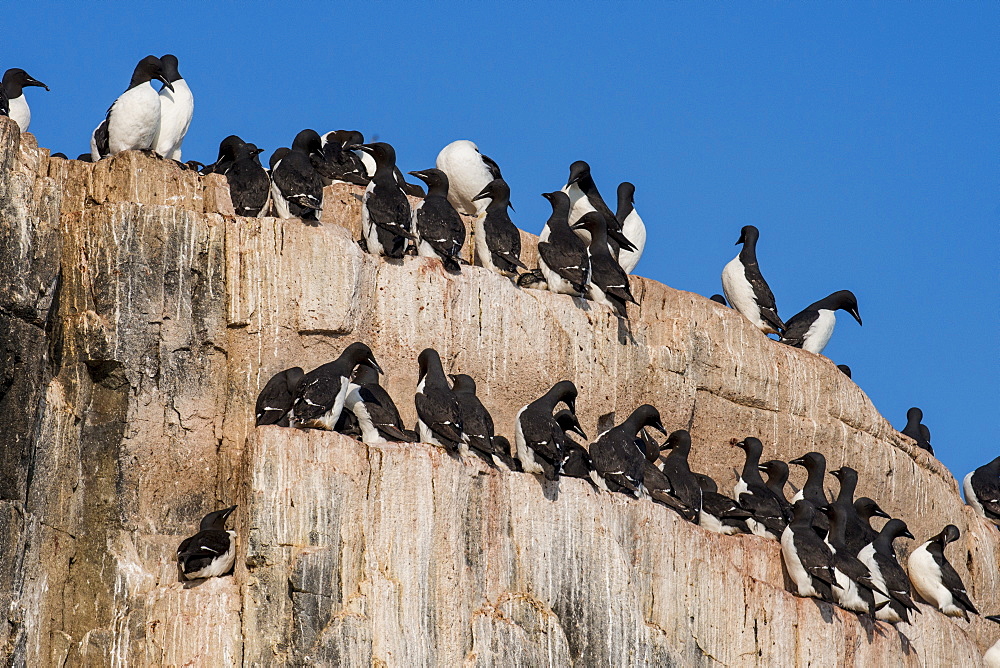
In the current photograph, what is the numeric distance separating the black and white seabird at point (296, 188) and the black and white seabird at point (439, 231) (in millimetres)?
1188

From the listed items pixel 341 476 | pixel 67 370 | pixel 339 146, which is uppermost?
pixel 339 146

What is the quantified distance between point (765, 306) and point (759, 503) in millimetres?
3547

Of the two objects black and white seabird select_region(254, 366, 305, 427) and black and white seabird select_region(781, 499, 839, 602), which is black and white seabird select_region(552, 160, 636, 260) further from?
black and white seabird select_region(254, 366, 305, 427)

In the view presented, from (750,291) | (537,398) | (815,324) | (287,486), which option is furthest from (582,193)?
(287,486)

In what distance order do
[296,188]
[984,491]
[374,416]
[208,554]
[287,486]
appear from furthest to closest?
[984,491], [296,188], [374,416], [208,554], [287,486]

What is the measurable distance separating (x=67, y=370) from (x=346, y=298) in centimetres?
277

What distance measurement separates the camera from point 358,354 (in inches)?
663

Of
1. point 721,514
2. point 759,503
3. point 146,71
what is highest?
point 146,71

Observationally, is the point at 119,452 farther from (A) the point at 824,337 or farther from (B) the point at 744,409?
(A) the point at 824,337

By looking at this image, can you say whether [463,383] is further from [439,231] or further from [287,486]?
[287,486]

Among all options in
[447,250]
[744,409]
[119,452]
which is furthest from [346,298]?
[744,409]

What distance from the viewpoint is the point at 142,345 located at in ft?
54.9

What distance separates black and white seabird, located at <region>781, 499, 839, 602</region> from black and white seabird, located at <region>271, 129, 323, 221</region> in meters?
6.04

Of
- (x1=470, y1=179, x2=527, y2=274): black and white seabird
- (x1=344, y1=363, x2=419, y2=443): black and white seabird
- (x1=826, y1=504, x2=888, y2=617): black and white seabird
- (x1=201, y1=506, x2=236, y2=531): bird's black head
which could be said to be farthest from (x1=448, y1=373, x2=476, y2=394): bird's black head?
(x1=826, y1=504, x2=888, y2=617): black and white seabird
